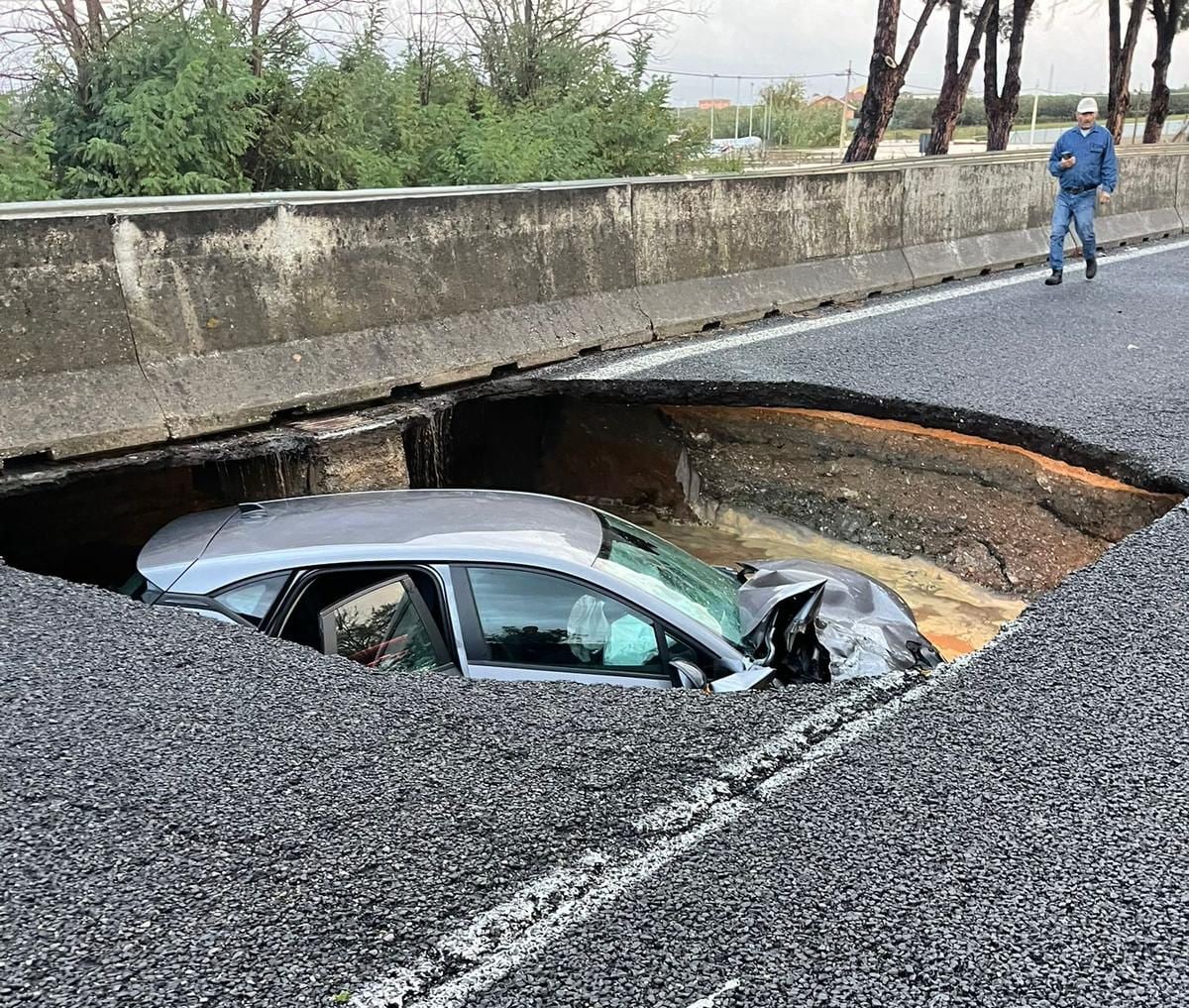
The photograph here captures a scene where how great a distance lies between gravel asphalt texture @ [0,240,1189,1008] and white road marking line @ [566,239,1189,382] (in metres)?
4.15

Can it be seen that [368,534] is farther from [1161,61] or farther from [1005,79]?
[1161,61]

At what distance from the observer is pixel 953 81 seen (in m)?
23.7

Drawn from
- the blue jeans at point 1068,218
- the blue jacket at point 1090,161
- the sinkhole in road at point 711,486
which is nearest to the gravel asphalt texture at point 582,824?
the sinkhole in road at point 711,486

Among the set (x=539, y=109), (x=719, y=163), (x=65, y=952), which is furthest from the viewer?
(x=719, y=163)

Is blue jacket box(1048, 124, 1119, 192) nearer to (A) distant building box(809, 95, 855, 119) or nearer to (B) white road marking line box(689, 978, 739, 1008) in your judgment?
(B) white road marking line box(689, 978, 739, 1008)

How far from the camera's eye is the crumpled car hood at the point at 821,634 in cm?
450

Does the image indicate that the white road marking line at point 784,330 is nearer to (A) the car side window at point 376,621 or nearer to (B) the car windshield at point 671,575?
(B) the car windshield at point 671,575

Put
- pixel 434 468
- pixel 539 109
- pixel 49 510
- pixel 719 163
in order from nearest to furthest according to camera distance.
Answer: pixel 49 510 → pixel 434 468 → pixel 539 109 → pixel 719 163

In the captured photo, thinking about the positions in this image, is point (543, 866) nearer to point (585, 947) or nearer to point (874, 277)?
point (585, 947)

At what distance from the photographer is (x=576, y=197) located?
8047 mm

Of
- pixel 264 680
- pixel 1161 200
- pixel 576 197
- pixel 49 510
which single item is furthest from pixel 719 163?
pixel 264 680

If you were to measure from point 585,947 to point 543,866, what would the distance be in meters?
0.29

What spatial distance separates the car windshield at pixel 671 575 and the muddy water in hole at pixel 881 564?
7.74 feet

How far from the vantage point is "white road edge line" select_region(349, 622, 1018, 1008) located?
223 cm
